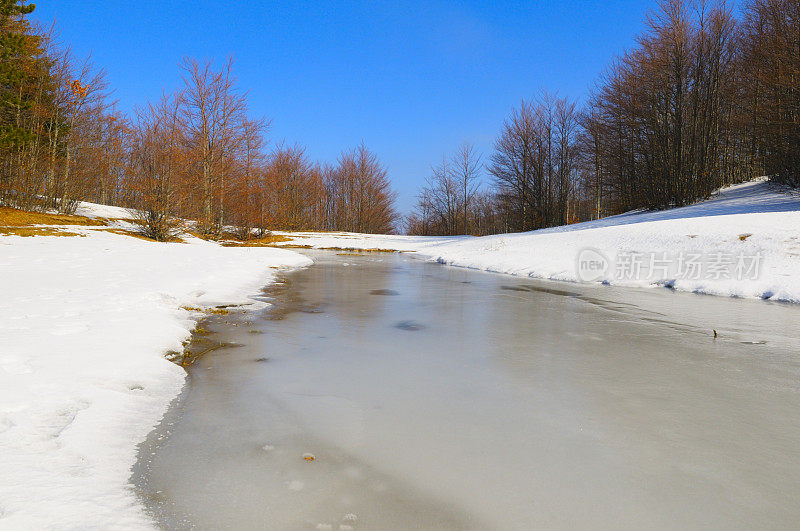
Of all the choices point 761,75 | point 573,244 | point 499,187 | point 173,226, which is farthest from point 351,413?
point 499,187

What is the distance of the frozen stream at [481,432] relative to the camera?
5.13 feet

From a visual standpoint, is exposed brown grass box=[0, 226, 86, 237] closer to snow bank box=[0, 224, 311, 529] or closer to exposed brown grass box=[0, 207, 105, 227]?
exposed brown grass box=[0, 207, 105, 227]

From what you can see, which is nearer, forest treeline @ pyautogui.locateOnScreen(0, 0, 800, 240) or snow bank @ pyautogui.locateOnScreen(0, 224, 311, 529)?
snow bank @ pyautogui.locateOnScreen(0, 224, 311, 529)

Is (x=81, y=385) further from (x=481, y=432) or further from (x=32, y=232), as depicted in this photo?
(x=32, y=232)

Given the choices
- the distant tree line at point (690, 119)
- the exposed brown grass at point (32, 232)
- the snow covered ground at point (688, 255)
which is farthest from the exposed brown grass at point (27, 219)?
the distant tree line at point (690, 119)

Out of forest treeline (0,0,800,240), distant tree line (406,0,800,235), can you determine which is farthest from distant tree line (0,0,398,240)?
distant tree line (406,0,800,235)

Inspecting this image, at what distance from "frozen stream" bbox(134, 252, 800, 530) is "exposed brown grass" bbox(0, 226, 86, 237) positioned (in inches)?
413

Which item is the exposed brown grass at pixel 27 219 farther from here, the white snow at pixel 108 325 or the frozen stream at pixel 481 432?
the frozen stream at pixel 481 432

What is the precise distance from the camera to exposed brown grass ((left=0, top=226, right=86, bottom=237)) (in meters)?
A: 10.9

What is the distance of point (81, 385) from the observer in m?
2.40

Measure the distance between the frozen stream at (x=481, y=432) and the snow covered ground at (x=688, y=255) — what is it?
4.46 meters

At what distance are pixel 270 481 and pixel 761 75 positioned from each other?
963 inches

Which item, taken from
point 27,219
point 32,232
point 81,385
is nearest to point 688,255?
point 81,385

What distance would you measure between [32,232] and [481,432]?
14.2 m
